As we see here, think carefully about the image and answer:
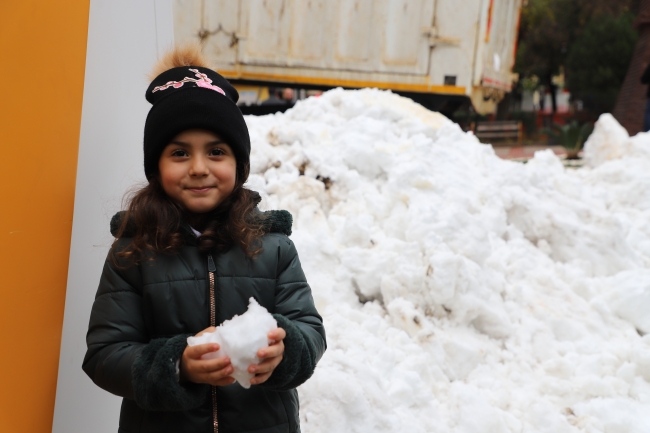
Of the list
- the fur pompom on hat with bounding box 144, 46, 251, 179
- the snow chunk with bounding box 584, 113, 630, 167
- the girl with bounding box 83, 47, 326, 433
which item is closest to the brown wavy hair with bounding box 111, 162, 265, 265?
the girl with bounding box 83, 47, 326, 433

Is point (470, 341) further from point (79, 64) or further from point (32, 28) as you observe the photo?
point (32, 28)

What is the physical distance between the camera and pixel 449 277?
9.13 feet

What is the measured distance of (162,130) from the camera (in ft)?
4.54

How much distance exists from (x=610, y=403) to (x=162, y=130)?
210 centimetres

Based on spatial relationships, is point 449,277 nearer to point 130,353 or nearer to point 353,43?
point 130,353

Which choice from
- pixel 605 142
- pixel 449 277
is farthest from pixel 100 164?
pixel 605 142

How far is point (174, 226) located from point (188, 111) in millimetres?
262

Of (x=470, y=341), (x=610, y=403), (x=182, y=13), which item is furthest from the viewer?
(x=182, y=13)

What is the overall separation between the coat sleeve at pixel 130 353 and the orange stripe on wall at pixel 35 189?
0.62 feet

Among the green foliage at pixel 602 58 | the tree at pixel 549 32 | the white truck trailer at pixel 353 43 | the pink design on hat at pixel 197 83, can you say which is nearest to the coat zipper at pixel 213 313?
the pink design on hat at pixel 197 83

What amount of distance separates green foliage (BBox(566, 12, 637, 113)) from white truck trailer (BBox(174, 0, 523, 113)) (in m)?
12.3

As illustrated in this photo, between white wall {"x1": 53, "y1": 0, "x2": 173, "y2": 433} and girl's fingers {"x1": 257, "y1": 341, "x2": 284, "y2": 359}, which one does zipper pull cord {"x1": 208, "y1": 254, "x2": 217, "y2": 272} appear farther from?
white wall {"x1": 53, "y1": 0, "x2": 173, "y2": 433}

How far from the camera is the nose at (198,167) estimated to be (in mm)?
1385

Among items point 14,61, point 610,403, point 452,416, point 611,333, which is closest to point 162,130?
point 14,61
